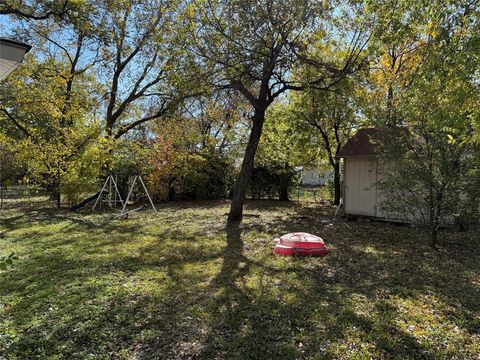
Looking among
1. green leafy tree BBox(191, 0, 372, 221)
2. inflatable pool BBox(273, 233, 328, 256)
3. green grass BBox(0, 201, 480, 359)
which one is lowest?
green grass BBox(0, 201, 480, 359)

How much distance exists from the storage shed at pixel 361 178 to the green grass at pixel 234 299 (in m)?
2.47

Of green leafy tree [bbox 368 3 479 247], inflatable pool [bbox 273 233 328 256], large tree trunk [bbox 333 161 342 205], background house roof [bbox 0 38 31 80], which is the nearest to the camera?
background house roof [bbox 0 38 31 80]

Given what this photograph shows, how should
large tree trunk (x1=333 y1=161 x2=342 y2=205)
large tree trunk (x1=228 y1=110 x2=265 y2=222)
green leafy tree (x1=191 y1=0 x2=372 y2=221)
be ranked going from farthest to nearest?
large tree trunk (x1=333 y1=161 x2=342 y2=205)
large tree trunk (x1=228 y1=110 x2=265 y2=222)
green leafy tree (x1=191 y1=0 x2=372 y2=221)

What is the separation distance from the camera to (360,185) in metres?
10.1

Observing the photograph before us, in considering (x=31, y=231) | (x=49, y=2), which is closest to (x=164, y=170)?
(x=31, y=231)

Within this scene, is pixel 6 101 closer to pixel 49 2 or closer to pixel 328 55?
pixel 49 2

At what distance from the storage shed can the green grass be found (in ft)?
8.12

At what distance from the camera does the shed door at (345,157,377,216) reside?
978cm

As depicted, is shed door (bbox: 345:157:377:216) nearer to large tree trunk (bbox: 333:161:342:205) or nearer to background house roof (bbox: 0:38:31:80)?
large tree trunk (bbox: 333:161:342:205)

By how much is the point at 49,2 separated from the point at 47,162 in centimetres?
739

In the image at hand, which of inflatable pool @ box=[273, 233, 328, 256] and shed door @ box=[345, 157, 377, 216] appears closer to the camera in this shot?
inflatable pool @ box=[273, 233, 328, 256]

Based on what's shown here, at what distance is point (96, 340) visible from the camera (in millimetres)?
→ 2994

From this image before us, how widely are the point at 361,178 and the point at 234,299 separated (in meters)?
7.24

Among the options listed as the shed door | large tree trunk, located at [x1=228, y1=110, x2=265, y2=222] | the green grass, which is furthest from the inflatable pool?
the shed door
